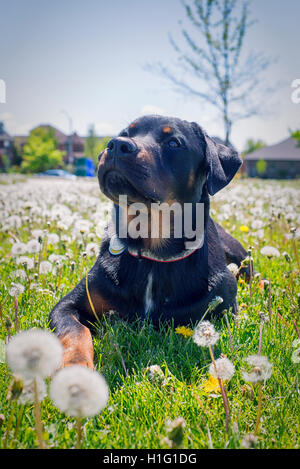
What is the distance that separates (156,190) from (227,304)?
109 centimetres

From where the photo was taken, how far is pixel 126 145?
2.63m

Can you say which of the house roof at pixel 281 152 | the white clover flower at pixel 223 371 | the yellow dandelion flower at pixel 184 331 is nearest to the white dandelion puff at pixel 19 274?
the yellow dandelion flower at pixel 184 331

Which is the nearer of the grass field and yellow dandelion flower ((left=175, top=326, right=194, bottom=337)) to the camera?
the grass field

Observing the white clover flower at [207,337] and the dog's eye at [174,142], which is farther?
the dog's eye at [174,142]

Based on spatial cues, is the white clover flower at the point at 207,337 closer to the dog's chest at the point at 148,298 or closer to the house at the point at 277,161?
the dog's chest at the point at 148,298

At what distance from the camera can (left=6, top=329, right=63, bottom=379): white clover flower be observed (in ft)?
3.71

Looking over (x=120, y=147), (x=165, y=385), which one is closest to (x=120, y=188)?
(x=120, y=147)

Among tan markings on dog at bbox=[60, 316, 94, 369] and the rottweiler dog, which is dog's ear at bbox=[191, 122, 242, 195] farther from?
tan markings on dog at bbox=[60, 316, 94, 369]

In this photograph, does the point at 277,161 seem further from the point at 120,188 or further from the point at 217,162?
the point at 120,188

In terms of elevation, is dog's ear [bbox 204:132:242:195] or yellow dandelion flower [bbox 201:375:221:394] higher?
dog's ear [bbox 204:132:242:195]

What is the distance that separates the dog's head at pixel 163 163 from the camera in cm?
268

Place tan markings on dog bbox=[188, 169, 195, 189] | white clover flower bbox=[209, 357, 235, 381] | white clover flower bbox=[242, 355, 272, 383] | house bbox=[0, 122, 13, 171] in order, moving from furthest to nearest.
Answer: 1. house bbox=[0, 122, 13, 171]
2. tan markings on dog bbox=[188, 169, 195, 189]
3. white clover flower bbox=[209, 357, 235, 381]
4. white clover flower bbox=[242, 355, 272, 383]

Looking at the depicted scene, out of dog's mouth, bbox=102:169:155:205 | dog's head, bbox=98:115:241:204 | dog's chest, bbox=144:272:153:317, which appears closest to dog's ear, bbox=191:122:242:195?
dog's head, bbox=98:115:241:204
